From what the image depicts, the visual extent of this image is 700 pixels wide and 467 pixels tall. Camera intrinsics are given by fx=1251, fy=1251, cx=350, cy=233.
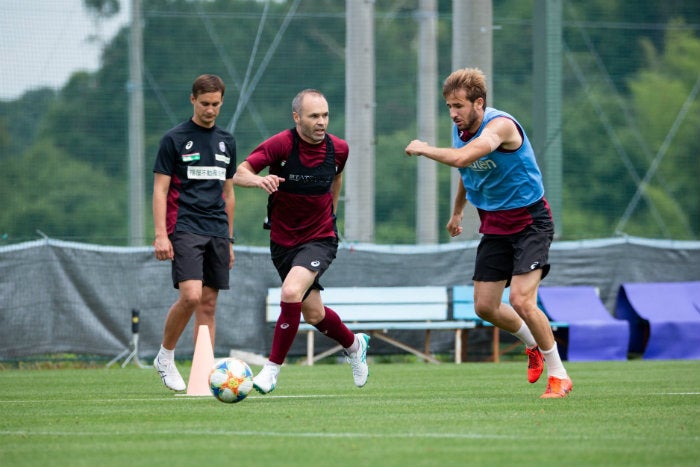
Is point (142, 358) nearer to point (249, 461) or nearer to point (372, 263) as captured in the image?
point (372, 263)

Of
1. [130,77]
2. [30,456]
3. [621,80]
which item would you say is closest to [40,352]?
[130,77]

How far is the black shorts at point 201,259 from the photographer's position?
28.5 ft

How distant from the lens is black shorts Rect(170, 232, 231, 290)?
8.69 meters

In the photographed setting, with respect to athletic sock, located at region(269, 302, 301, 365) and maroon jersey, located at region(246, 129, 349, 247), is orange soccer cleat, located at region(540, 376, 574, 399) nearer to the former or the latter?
athletic sock, located at region(269, 302, 301, 365)

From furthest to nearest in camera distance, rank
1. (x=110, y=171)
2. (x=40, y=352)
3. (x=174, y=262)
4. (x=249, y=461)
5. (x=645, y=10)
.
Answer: (x=645, y=10) → (x=110, y=171) → (x=40, y=352) → (x=174, y=262) → (x=249, y=461)

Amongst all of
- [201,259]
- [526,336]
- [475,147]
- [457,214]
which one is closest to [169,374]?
[201,259]

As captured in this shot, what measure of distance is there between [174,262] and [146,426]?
2.54 metres

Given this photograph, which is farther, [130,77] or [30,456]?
[130,77]

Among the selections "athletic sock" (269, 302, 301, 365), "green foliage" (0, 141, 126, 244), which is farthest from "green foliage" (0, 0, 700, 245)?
"athletic sock" (269, 302, 301, 365)

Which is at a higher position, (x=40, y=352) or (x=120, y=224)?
(x=120, y=224)

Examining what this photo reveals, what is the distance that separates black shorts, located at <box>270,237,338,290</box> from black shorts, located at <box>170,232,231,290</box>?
0.60 m

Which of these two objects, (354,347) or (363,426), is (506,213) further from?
(363,426)

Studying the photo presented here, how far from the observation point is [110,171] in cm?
1731

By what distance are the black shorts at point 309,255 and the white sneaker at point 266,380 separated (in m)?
0.69
